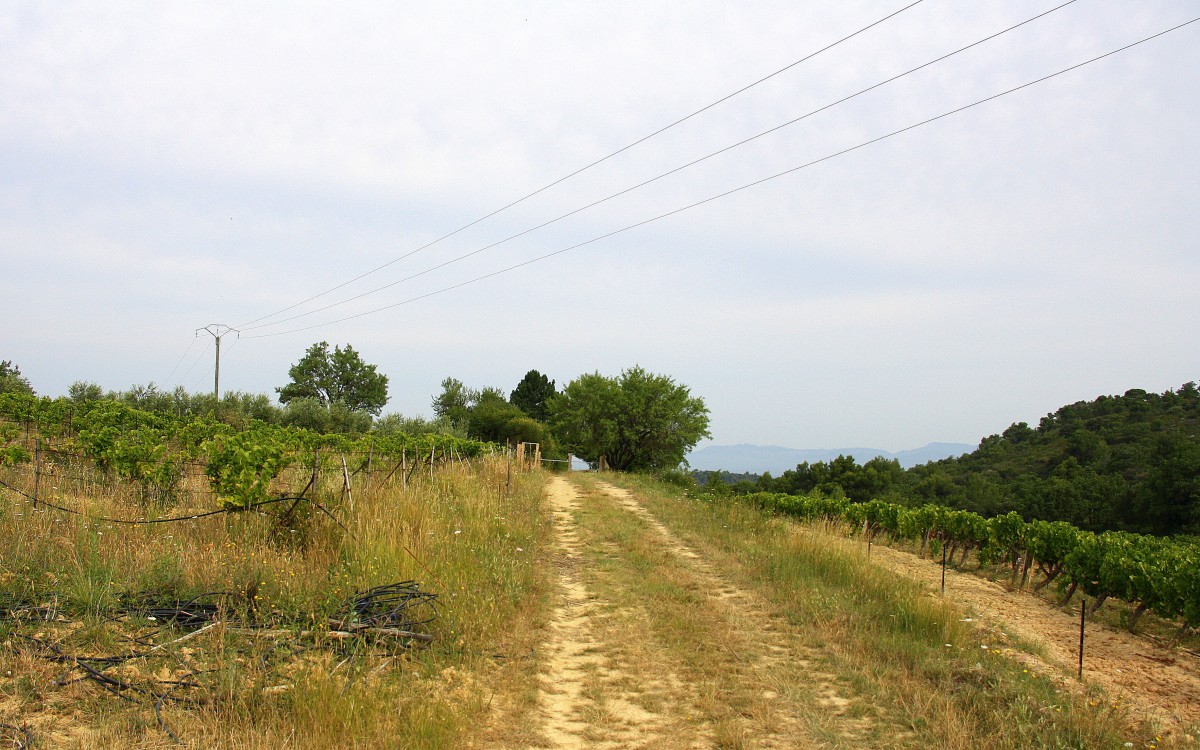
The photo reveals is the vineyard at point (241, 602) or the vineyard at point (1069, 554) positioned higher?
the vineyard at point (241, 602)

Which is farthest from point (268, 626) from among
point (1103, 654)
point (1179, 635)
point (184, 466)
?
point (1179, 635)

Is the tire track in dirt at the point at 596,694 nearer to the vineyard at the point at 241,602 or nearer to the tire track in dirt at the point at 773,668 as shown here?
the vineyard at the point at 241,602

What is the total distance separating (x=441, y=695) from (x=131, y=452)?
24.4 ft

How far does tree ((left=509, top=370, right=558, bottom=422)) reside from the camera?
80.2 meters

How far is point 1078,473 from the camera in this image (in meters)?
39.4

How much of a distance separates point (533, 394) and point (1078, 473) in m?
53.9

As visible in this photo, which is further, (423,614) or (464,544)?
(464,544)

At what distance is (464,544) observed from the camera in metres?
8.77

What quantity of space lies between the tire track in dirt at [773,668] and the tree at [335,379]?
7175 centimetres

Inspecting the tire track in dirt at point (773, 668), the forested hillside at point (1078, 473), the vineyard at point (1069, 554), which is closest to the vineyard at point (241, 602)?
the tire track in dirt at point (773, 668)

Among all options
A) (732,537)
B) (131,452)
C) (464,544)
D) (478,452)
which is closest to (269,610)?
(464,544)

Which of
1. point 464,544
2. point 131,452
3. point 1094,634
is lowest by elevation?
point 1094,634

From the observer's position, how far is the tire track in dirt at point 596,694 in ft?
15.5

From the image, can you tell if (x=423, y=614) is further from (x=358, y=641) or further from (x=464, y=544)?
(x=464, y=544)
